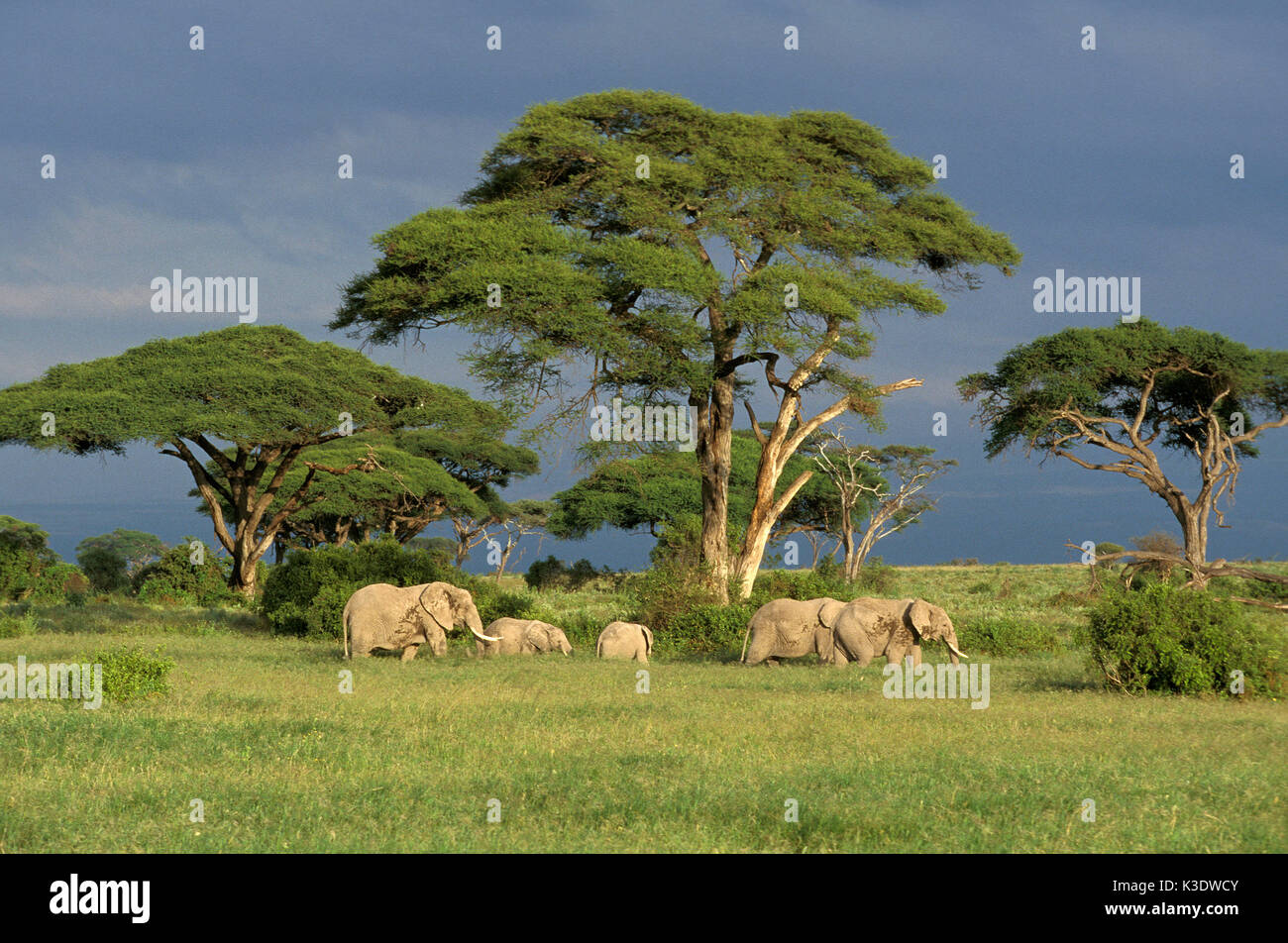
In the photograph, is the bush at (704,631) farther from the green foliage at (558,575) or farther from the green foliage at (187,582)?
the green foliage at (558,575)

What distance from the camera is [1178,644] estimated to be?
15.0m

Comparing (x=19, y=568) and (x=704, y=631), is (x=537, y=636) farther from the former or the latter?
(x=19, y=568)

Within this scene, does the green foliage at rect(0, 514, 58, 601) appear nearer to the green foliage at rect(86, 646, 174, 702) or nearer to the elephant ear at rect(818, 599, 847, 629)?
the green foliage at rect(86, 646, 174, 702)

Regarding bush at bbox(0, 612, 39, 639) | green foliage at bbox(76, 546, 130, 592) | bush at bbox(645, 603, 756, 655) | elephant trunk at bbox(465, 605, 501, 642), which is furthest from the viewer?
green foliage at bbox(76, 546, 130, 592)

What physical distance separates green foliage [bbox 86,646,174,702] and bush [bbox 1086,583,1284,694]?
12340 mm

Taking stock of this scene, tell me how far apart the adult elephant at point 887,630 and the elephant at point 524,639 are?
19.7ft

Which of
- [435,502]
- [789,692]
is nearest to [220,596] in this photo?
[435,502]

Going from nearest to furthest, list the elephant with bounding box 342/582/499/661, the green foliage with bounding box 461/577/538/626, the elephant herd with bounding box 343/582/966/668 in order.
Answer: the elephant herd with bounding box 343/582/966/668, the elephant with bounding box 342/582/499/661, the green foliage with bounding box 461/577/538/626

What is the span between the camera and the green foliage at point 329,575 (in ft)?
83.3

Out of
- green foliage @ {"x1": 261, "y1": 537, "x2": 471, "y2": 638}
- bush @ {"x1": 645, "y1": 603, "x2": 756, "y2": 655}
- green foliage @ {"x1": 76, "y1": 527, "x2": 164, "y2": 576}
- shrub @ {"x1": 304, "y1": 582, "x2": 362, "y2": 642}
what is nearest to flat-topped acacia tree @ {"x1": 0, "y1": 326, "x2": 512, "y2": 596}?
green foliage @ {"x1": 261, "y1": 537, "x2": 471, "y2": 638}

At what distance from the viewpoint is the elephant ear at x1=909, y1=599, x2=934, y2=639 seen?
1744cm

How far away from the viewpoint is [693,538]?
26344 mm

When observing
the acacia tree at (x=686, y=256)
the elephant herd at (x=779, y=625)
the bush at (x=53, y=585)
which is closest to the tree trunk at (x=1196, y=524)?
the acacia tree at (x=686, y=256)

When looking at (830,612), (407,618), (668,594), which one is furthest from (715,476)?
(407,618)
